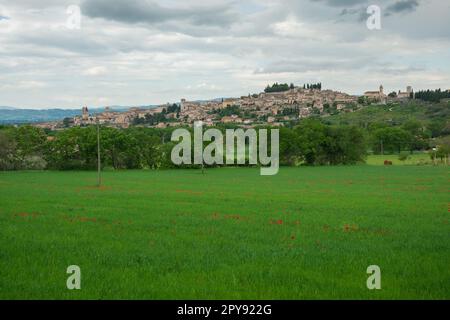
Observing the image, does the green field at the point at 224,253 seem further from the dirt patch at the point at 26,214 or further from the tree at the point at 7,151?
the tree at the point at 7,151

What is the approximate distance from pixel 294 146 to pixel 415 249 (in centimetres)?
8794

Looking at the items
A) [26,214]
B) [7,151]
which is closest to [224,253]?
[26,214]

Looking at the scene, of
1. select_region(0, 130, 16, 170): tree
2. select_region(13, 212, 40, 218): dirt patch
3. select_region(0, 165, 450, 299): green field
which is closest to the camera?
select_region(0, 165, 450, 299): green field

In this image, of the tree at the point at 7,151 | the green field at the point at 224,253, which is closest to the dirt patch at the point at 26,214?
the green field at the point at 224,253

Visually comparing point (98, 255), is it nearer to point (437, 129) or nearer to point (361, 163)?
point (361, 163)

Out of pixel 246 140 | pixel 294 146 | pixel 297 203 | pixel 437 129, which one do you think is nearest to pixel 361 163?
pixel 294 146

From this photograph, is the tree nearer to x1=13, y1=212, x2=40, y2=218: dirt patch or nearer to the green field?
the green field

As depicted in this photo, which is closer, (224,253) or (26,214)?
(224,253)

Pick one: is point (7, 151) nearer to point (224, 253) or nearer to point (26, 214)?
point (26, 214)

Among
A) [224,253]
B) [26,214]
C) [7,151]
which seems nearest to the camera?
[224,253]

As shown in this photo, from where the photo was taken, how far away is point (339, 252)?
13.8 metres

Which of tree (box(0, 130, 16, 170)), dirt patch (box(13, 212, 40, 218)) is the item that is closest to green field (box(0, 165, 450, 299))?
dirt patch (box(13, 212, 40, 218))

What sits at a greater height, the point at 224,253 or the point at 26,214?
the point at 224,253

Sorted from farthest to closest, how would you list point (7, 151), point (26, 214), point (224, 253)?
point (7, 151) → point (26, 214) → point (224, 253)
